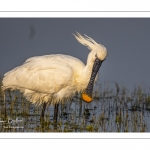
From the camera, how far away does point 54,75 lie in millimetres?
12734

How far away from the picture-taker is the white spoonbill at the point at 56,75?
1274 cm

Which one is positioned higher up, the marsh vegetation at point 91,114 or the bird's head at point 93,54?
the bird's head at point 93,54

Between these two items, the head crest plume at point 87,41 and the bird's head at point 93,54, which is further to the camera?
the head crest plume at point 87,41

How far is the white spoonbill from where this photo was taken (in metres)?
12.7

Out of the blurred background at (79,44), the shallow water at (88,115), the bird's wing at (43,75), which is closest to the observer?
the shallow water at (88,115)

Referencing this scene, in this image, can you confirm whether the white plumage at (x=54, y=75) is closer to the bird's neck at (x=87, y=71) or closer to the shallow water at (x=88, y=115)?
the bird's neck at (x=87, y=71)

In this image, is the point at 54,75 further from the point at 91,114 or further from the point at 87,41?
the point at 91,114

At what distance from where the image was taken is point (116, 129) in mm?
12164

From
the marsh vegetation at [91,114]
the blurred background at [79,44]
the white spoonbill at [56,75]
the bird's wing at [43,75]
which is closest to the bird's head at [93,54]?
the white spoonbill at [56,75]

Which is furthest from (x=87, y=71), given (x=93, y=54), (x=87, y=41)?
(x=87, y=41)

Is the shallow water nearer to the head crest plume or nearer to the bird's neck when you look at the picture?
the bird's neck
